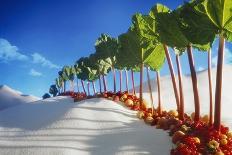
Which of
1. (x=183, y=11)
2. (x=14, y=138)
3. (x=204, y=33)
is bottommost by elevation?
(x=14, y=138)

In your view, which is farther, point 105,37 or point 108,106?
point 105,37

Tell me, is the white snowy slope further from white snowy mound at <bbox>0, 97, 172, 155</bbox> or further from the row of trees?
white snowy mound at <bbox>0, 97, 172, 155</bbox>

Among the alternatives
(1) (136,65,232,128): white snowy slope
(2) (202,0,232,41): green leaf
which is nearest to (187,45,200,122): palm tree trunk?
(1) (136,65,232,128): white snowy slope

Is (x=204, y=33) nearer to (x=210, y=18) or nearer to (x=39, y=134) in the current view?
(x=210, y=18)

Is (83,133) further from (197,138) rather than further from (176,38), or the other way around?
(176,38)

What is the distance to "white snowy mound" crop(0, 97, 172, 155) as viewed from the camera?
671 inches

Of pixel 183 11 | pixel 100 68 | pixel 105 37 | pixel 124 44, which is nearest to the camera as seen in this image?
pixel 183 11

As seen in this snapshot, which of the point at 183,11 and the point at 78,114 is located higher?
the point at 183,11

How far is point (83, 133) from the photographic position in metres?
19.5

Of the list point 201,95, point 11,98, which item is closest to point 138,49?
point 201,95

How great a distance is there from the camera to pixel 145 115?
2258 cm

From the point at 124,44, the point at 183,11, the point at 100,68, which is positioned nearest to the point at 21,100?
the point at 100,68

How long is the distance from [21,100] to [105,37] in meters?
68.3

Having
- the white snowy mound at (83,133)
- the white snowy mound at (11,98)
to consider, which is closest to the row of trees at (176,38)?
the white snowy mound at (83,133)
